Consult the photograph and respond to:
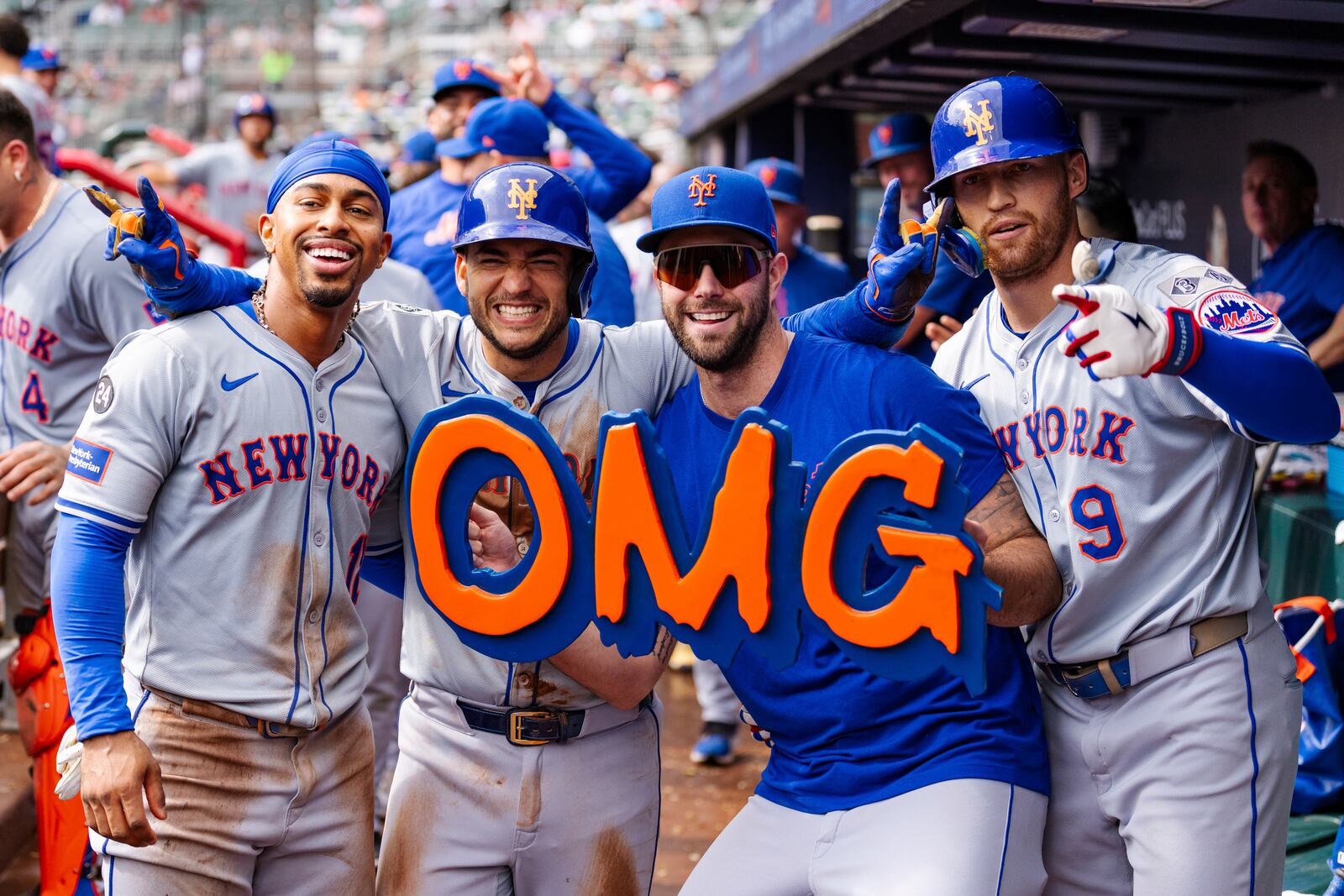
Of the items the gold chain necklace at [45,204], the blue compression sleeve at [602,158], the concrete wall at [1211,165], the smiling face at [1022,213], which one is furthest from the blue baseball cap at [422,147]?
the smiling face at [1022,213]

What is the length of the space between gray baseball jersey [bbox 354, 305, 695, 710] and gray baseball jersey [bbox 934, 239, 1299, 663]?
876 mm

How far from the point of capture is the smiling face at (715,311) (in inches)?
111

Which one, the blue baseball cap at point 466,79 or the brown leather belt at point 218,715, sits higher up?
the blue baseball cap at point 466,79

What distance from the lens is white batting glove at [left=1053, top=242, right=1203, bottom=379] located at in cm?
237

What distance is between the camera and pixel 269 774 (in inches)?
111

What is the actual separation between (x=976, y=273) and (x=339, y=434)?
139cm

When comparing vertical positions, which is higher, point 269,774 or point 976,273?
point 976,273

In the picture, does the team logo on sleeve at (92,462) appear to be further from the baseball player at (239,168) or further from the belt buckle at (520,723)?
the baseball player at (239,168)

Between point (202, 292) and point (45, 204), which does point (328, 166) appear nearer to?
point (202, 292)

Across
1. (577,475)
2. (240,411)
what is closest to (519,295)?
(577,475)

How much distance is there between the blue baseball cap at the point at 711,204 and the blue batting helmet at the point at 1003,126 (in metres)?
0.42

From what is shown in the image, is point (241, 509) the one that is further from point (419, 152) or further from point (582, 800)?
point (419, 152)

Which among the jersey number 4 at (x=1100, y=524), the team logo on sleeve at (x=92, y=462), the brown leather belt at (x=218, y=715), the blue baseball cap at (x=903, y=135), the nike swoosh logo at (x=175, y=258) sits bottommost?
the brown leather belt at (x=218, y=715)

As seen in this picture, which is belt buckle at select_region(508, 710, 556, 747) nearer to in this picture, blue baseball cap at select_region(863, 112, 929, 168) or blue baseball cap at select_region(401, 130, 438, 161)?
blue baseball cap at select_region(863, 112, 929, 168)
